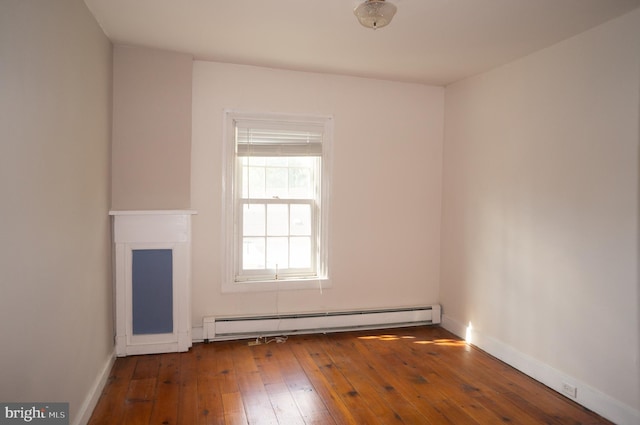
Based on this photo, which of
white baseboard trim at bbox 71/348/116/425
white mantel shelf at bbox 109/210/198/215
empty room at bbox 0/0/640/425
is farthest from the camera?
white mantel shelf at bbox 109/210/198/215

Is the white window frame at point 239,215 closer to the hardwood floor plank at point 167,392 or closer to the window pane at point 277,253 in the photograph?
the window pane at point 277,253

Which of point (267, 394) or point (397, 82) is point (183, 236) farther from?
point (397, 82)

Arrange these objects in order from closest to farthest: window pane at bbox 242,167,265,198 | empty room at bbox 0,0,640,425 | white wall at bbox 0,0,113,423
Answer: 1. white wall at bbox 0,0,113,423
2. empty room at bbox 0,0,640,425
3. window pane at bbox 242,167,265,198

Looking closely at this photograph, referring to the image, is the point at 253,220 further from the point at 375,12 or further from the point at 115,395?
the point at 375,12

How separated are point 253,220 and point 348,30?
196 centimetres

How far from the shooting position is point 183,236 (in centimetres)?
373

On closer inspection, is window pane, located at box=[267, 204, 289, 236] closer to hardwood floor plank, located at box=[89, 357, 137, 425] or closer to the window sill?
the window sill

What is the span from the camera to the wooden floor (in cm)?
274

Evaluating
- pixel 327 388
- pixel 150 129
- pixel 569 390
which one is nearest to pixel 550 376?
pixel 569 390

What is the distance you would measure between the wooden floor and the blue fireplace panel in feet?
0.86

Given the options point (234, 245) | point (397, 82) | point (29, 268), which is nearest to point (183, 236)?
point (234, 245)

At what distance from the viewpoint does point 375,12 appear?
259cm

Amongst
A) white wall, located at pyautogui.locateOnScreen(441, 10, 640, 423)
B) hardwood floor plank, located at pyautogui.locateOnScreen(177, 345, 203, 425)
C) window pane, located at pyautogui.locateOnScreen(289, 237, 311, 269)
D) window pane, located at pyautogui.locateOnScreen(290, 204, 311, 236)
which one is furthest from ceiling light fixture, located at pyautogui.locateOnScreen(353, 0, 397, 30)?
hardwood floor plank, located at pyautogui.locateOnScreen(177, 345, 203, 425)

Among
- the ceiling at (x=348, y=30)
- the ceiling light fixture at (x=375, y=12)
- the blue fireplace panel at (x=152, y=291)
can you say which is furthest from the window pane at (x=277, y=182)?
the ceiling light fixture at (x=375, y=12)
